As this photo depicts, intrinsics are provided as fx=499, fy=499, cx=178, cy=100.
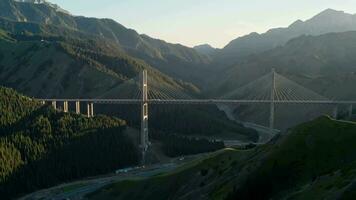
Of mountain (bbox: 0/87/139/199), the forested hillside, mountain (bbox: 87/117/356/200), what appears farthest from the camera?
the forested hillside

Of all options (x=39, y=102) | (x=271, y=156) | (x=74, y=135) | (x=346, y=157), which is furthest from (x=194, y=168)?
(x=39, y=102)

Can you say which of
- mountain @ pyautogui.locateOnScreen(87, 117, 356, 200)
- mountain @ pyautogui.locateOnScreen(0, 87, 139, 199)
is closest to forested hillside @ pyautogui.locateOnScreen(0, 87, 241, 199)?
mountain @ pyautogui.locateOnScreen(0, 87, 139, 199)

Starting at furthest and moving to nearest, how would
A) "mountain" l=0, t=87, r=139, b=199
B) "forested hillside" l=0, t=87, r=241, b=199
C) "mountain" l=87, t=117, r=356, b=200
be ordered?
"forested hillside" l=0, t=87, r=241, b=199
"mountain" l=0, t=87, r=139, b=199
"mountain" l=87, t=117, r=356, b=200

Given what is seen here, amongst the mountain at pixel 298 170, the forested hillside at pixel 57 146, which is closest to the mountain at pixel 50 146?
the forested hillside at pixel 57 146

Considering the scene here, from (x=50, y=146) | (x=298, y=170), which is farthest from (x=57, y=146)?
(x=298, y=170)

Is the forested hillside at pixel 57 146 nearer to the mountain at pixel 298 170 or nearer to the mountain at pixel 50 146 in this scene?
the mountain at pixel 50 146

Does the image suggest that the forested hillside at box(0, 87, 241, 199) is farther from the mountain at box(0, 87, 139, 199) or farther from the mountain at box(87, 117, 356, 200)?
the mountain at box(87, 117, 356, 200)

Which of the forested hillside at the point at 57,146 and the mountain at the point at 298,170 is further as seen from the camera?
the forested hillside at the point at 57,146

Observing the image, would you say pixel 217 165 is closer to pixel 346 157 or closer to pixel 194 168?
pixel 194 168
